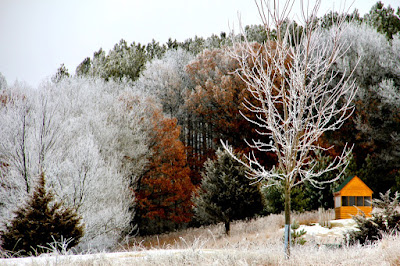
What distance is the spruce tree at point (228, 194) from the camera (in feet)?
53.9

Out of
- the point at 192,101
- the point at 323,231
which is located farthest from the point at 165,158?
the point at 323,231

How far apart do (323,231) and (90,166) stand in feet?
34.4

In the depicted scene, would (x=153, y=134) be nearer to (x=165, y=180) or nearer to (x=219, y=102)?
(x=165, y=180)

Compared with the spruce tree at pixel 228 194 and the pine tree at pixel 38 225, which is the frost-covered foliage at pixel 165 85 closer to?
the spruce tree at pixel 228 194

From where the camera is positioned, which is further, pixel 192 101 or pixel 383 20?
pixel 383 20

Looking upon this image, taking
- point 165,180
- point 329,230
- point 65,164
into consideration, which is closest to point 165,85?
point 165,180

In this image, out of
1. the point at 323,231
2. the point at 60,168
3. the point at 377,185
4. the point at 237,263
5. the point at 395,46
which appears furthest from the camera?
the point at 395,46

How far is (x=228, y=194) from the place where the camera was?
53.8 feet

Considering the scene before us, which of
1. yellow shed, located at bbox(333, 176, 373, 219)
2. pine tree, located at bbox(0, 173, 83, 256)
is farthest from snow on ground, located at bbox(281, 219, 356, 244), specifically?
pine tree, located at bbox(0, 173, 83, 256)

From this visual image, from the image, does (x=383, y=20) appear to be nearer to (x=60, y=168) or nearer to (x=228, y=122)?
(x=228, y=122)

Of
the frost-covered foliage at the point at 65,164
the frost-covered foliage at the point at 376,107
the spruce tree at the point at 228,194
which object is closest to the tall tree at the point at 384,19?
the frost-covered foliage at the point at 376,107

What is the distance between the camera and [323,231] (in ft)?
43.8

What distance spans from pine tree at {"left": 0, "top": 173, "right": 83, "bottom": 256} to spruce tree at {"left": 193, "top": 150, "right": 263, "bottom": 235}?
7.02 meters

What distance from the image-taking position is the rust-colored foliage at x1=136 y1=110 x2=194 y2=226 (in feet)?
76.3
